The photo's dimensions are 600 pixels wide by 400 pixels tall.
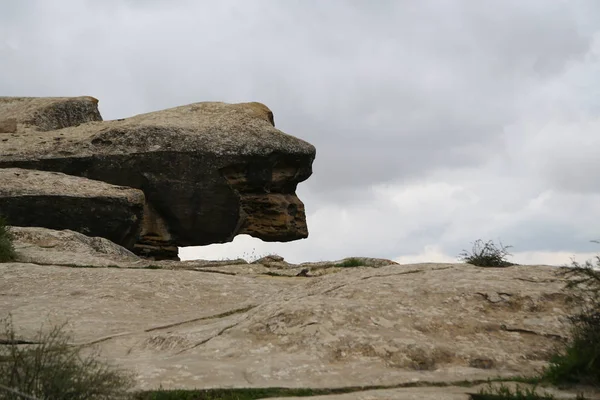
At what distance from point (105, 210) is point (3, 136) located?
26.4ft

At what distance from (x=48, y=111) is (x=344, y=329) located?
26894 millimetres

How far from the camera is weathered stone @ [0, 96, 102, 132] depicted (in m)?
30.8

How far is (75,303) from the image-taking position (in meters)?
10.9

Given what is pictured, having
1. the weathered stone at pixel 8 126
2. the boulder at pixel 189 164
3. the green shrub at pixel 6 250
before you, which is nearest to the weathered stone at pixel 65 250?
the green shrub at pixel 6 250

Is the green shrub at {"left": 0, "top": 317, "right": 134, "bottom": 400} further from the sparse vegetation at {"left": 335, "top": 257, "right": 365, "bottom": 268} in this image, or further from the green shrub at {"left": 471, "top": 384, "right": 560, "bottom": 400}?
the sparse vegetation at {"left": 335, "top": 257, "right": 365, "bottom": 268}

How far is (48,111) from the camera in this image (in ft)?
103

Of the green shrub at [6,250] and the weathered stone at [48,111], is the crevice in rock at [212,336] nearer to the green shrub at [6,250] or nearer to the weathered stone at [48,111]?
the green shrub at [6,250]

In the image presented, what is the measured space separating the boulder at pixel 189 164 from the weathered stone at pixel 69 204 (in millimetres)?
2733

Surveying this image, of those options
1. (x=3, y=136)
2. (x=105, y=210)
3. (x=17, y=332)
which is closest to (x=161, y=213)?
(x=105, y=210)

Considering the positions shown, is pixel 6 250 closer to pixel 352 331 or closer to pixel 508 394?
pixel 352 331

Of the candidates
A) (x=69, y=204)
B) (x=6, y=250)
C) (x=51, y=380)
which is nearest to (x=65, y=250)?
(x=6, y=250)

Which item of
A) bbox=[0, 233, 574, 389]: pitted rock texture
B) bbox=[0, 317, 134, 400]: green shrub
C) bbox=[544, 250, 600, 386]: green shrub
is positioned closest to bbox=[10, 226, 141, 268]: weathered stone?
bbox=[0, 233, 574, 389]: pitted rock texture

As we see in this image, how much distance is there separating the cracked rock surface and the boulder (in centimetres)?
1569

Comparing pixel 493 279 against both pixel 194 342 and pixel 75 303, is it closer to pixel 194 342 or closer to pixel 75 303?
pixel 194 342
